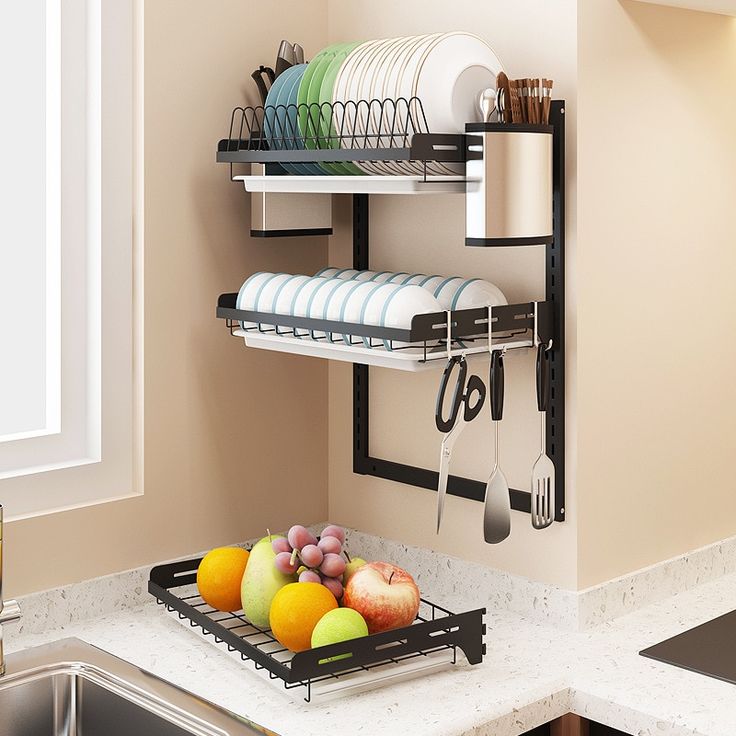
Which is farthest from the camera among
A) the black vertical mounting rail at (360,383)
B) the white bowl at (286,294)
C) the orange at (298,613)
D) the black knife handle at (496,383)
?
the black vertical mounting rail at (360,383)

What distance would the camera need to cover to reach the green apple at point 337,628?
1.45 m

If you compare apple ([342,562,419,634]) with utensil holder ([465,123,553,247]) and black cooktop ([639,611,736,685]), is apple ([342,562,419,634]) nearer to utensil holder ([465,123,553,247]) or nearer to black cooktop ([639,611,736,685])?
black cooktop ([639,611,736,685])

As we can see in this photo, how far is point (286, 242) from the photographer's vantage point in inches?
77.1

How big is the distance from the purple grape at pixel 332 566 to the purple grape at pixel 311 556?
10 mm

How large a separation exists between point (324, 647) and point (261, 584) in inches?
7.4

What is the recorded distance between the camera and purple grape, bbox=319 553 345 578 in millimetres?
1548

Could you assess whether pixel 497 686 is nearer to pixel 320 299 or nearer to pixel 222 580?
pixel 222 580

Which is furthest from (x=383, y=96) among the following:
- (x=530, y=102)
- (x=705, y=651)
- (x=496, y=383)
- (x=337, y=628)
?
(x=705, y=651)

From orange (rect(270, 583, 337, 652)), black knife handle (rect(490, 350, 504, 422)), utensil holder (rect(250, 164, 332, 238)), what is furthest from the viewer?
utensil holder (rect(250, 164, 332, 238))

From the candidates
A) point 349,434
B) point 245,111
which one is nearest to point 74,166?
point 245,111

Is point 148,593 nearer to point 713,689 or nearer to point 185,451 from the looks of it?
point 185,451

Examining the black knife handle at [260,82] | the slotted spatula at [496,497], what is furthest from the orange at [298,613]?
the black knife handle at [260,82]

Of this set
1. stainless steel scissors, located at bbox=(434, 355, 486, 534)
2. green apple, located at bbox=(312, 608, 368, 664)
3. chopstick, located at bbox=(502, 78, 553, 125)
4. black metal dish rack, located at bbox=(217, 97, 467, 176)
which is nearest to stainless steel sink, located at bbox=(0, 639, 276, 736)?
green apple, located at bbox=(312, 608, 368, 664)

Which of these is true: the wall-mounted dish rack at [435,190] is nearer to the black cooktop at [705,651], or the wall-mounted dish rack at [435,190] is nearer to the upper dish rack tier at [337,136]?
the upper dish rack tier at [337,136]
